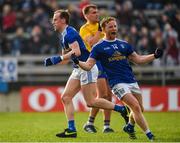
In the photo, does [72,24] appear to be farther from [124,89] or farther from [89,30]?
[124,89]

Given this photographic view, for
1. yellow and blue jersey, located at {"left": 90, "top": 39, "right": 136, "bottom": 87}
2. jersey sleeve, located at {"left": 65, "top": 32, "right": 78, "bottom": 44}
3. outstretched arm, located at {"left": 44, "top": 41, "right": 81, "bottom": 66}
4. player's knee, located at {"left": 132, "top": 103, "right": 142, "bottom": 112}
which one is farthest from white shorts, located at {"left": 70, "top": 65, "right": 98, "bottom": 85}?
player's knee, located at {"left": 132, "top": 103, "right": 142, "bottom": 112}

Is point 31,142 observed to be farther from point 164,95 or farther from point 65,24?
point 164,95

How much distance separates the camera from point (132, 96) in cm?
1280

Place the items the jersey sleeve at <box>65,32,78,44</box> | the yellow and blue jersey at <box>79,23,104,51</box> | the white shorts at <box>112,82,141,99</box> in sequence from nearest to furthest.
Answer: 1. the white shorts at <box>112,82,141,99</box>
2. the jersey sleeve at <box>65,32,78,44</box>
3. the yellow and blue jersey at <box>79,23,104,51</box>

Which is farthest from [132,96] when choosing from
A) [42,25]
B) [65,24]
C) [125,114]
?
[42,25]

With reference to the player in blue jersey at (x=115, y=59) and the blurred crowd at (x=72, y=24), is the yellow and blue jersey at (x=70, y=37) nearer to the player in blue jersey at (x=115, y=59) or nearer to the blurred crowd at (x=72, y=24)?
the player in blue jersey at (x=115, y=59)

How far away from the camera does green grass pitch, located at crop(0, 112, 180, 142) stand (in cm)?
1344

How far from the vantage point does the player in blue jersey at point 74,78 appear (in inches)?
543

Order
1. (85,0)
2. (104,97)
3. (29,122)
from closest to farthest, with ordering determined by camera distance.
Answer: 1. (104,97)
2. (29,122)
3. (85,0)

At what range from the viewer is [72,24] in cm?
2603

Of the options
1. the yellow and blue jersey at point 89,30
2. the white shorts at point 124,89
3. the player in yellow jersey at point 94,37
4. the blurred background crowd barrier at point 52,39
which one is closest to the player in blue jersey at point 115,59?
the white shorts at point 124,89

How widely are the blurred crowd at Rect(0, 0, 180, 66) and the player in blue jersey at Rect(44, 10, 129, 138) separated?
9717 mm

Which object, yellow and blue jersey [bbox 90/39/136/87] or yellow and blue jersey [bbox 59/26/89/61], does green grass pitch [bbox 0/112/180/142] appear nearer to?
yellow and blue jersey [bbox 90/39/136/87]

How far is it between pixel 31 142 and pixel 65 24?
2.53 m
